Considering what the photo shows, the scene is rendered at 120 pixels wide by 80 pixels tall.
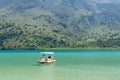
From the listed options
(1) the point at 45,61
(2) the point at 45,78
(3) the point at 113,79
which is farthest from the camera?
(1) the point at 45,61

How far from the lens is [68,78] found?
1732 inches

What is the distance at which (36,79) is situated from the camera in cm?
4403

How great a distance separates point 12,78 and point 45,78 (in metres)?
4.97

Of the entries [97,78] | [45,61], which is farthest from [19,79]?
[45,61]

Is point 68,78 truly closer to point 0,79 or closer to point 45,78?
point 45,78

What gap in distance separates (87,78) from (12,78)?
444 inches

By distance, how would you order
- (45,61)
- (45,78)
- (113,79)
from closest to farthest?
(113,79)
(45,78)
(45,61)

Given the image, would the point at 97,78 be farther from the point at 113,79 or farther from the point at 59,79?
the point at 59,79

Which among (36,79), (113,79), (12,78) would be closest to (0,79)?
(12,78)

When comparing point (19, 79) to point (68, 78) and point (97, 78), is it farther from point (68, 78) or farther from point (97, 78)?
point (97, 78)

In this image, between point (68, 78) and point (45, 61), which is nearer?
point (68, 78)

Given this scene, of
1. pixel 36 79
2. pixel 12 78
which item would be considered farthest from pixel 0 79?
pixel 36 79

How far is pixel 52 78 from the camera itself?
45062 mm

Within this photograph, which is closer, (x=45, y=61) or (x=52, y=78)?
(x=52, y=78)
